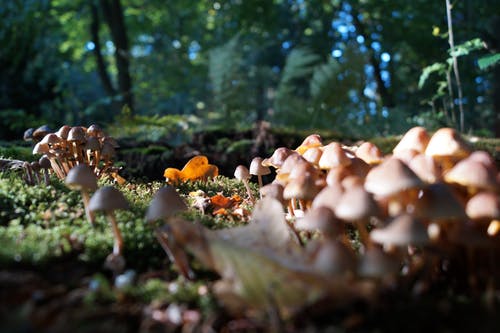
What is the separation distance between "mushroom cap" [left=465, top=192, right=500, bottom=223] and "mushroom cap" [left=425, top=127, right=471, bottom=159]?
0.41 metres

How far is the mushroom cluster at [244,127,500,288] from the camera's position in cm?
160

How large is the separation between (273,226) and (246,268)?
1.52 ft

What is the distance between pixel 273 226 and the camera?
6.68 ft

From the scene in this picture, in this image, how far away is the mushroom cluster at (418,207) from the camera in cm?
160

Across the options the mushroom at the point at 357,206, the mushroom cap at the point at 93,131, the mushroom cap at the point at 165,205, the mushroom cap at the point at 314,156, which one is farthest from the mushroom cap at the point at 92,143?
the mushroom at the point at 357,206

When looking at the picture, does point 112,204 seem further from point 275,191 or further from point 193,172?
point 193,172

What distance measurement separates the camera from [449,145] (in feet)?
6.82

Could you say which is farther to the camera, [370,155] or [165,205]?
[370,155]

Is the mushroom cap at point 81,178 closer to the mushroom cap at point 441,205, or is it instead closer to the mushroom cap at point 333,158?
the mushroom cap at point 333,158

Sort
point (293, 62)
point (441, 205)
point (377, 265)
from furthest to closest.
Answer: point (293, 62) < point (441, 205) < point (377, 265)

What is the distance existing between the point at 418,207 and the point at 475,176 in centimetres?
28

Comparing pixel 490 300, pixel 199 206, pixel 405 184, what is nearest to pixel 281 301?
pixel 405 184

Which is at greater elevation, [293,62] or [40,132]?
[293,62]

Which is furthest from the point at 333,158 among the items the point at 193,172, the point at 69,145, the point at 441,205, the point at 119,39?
the point at 119,39
